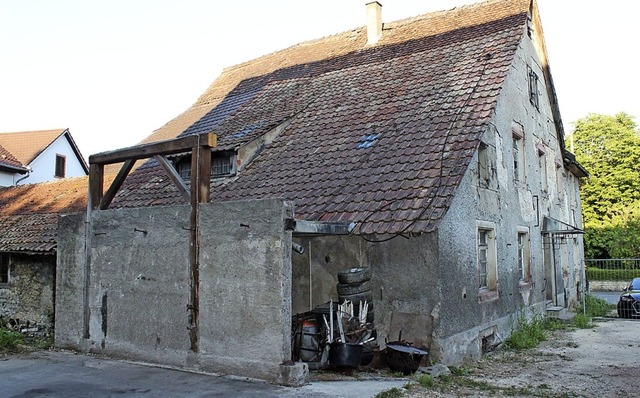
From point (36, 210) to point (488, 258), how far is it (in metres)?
13.1

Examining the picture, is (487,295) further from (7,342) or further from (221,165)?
(7,342)

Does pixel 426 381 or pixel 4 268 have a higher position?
pixel 4 268

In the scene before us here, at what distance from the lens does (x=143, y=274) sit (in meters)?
9.45

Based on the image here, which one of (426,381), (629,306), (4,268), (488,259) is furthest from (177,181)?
(629,306)

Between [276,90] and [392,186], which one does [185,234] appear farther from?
[276,90]

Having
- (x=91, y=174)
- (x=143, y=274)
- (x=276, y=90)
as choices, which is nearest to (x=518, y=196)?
(x=276, y=90)

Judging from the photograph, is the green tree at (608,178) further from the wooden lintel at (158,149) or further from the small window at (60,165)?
the wooden lintel at (158,149)

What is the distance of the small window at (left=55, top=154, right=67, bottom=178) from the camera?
30891mm

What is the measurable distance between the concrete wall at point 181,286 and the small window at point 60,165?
22201 mm

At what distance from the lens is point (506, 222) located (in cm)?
1205

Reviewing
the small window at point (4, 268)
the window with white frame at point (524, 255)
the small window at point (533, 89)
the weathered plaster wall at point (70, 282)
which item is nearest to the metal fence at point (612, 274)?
the small window at point (533, 89)

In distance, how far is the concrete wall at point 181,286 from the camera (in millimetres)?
7785

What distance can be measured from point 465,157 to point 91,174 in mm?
6938

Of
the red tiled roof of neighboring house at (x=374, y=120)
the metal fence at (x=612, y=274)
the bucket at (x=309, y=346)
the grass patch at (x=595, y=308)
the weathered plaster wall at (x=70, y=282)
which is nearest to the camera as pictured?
the bucket at (x=309, y=346)
